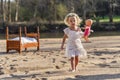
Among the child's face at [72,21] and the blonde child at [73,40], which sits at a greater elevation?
the child's face at [72,21]

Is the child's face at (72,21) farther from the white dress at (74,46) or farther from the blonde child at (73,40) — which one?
the white dress at (74,46)

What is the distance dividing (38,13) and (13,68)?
4744 centimetres

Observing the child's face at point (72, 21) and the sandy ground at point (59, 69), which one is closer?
the sandy ground at point (59, 69)

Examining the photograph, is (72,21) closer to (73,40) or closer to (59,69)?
(73,40)

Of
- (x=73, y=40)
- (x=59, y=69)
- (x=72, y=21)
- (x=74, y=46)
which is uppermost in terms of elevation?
(x=72, y=21)

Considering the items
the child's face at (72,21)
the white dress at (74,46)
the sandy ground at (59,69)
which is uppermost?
the child's face at (72,21)

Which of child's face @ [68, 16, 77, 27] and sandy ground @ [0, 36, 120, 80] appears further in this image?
child's face @ [68, 16, 77, 27]

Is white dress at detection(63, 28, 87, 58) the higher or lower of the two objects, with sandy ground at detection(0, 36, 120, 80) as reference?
higher

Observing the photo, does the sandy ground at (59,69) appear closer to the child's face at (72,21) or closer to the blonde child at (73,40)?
the blonde child at (73,40)

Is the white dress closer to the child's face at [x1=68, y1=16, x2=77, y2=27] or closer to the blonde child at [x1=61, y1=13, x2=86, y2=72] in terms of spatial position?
the blonde child at [x1=61, y1=13, x2=86, y2=72]

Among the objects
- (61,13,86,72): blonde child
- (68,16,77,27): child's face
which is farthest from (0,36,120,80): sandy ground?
(68,16,77,27): child's face

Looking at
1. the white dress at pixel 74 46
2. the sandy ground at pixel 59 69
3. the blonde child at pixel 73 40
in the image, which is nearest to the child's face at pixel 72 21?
the blonde child at pixel 73 40

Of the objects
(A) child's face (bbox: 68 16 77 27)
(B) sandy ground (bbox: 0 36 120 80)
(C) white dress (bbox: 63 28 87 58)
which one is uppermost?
(A) child's face (bbox: 68 16 77 27)

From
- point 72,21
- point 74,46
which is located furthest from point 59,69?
point 72,21
